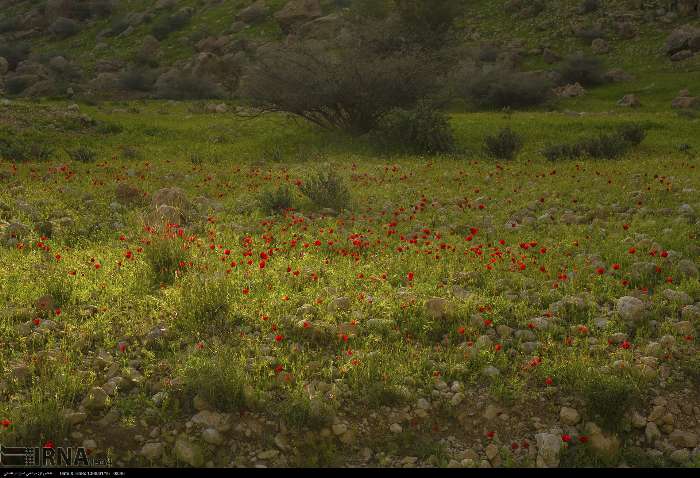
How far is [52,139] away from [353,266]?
43.5ft

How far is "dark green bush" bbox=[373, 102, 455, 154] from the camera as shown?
52.0 ft

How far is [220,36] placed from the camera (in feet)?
147

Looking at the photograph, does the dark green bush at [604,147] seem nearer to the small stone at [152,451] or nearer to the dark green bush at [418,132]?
the dark green bush at [418,132]

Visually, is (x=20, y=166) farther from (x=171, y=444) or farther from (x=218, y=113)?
(x=218, y=113)

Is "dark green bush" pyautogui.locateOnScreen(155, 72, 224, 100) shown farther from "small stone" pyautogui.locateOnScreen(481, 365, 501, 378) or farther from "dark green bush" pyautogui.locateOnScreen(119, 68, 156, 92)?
"small stone" pyautogui.locateOnScreen(481, 365, 501, 378)

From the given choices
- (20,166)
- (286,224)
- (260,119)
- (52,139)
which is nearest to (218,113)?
(260,119)

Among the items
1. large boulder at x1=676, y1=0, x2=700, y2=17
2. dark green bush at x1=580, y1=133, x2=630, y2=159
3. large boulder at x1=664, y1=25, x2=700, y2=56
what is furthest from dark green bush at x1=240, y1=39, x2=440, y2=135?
large boulder at x1=676, y1=0, x2=700, y2=17

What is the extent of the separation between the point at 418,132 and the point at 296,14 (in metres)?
32.1

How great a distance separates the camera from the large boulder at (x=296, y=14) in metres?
44.3

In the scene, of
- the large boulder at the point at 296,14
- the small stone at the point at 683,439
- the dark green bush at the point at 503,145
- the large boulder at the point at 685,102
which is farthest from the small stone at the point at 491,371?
the large boulder at the point at 296,14

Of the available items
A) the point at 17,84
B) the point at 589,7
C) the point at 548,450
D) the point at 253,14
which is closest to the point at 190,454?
the point at 548,450

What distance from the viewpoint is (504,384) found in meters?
4.90

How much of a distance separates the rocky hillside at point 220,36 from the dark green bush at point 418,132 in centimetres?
1838

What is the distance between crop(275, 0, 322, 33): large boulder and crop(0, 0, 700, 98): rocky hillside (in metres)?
0.09
